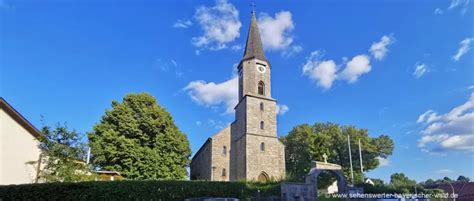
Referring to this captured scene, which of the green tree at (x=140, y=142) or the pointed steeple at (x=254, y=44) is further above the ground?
the pointed steeple at (x=254, y=44)

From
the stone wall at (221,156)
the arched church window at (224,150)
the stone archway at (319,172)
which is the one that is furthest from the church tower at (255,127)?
the stone archway at (319,172)

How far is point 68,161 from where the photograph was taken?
18.2 meters

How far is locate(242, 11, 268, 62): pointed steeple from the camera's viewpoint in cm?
3416

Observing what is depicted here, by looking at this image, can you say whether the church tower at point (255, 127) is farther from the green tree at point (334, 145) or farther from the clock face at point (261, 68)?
the green tree at point (334, 145)

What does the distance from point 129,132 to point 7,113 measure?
1076 cm

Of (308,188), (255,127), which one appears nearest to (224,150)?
(255,127)

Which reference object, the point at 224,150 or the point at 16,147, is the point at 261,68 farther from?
the point at 16,147

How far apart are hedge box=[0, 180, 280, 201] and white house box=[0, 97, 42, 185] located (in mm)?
4245

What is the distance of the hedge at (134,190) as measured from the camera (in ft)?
45.2

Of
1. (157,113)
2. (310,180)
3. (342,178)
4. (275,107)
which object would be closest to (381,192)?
(342,178)

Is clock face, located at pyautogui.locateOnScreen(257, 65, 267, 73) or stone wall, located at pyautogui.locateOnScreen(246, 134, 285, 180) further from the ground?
clock face, located at pyautogui.locateOnScreen(257, 65, 267, 73)

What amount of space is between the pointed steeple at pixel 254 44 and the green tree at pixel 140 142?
10.3 metres

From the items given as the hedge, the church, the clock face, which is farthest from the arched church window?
the hedge

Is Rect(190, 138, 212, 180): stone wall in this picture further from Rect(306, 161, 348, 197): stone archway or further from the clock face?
Rect(306, 161, 348, 197): stone archway
